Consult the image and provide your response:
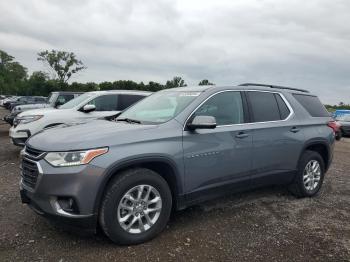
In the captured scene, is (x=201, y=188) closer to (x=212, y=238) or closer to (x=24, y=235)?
(x=212, y=238)

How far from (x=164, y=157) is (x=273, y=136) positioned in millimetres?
1889

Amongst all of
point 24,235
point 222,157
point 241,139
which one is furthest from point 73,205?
point 241,139

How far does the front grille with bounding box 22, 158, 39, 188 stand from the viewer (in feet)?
11.8

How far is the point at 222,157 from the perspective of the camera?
4.39 meters

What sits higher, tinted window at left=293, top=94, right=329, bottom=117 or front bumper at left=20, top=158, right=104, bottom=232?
tinted window at left=293, top=94, right=329, bottom=117

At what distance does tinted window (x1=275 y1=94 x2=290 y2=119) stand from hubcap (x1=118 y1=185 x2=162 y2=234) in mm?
2498

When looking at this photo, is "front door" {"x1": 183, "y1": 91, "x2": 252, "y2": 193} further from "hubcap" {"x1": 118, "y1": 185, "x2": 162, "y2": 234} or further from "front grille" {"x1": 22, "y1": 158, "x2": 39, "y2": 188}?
"front grille" {"x1": 22, "y1": 158, "x2": 39, "y2": 188}

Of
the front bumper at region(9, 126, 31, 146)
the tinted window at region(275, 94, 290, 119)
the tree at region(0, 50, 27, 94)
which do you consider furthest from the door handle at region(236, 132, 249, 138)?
the tree at region(0, 50, 27, 94)

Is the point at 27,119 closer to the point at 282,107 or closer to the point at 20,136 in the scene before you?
the point at 20,136

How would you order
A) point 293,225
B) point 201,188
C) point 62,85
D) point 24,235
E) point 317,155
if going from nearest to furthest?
point 24,235
point 201,188
point 293,225
point 317,155
point 62,85

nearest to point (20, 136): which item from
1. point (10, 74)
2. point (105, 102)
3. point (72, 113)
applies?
point (72, 113)

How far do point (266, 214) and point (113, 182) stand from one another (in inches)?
93.2

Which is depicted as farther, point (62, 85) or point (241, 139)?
point (62, 85)

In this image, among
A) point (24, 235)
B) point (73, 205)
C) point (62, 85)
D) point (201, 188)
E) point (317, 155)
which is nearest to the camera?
point (73, 205)
